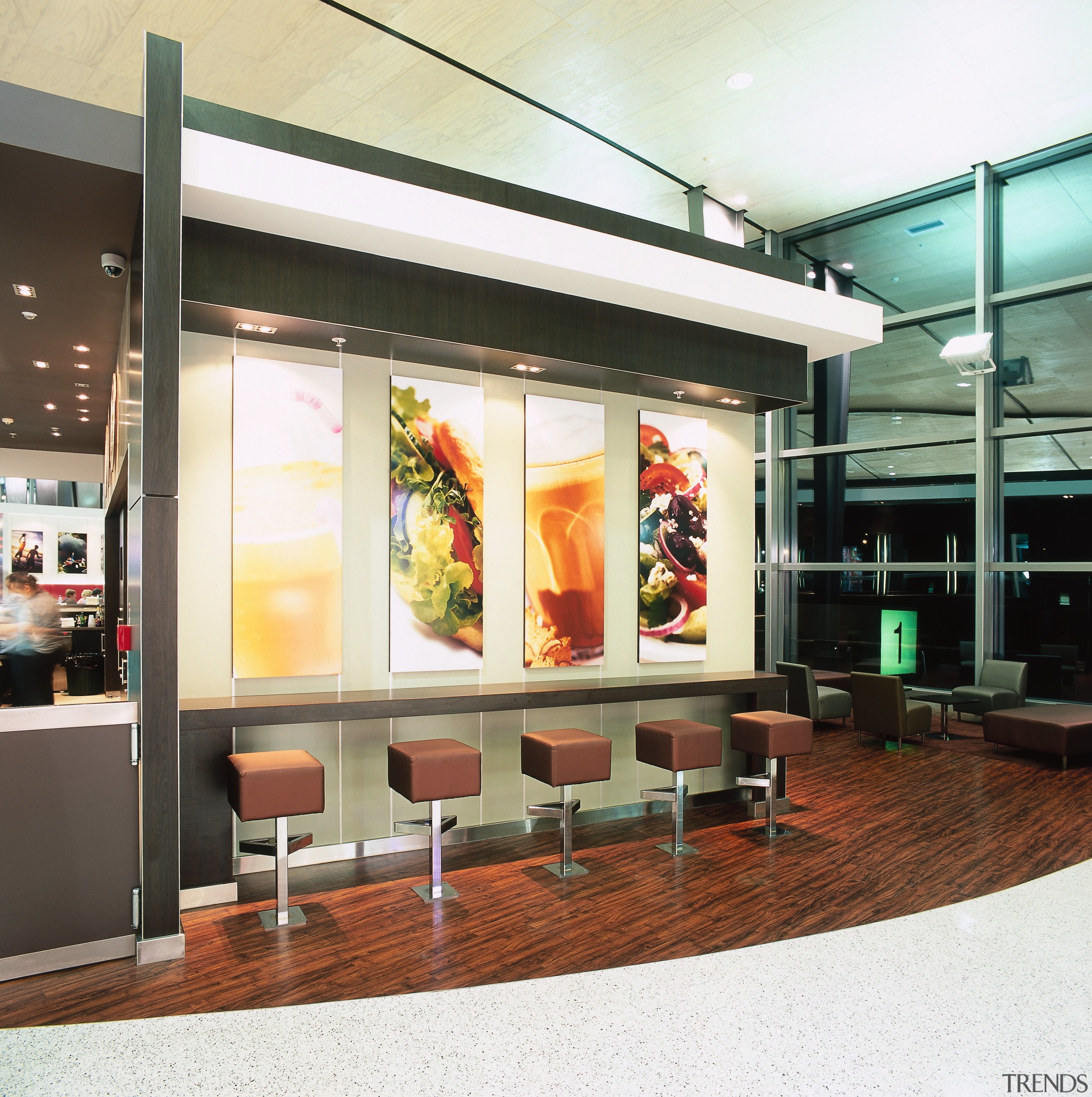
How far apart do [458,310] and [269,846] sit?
2.91m

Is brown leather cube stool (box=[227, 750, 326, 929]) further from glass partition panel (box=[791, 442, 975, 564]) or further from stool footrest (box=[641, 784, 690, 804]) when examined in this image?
glass partition panel (box=[791, 442, 975, 564])

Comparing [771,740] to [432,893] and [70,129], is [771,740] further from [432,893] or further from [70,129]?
[70,129]

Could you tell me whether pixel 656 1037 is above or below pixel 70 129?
below

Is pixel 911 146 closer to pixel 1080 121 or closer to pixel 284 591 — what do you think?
pixel 1080 121

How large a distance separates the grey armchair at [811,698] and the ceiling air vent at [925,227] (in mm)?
4964

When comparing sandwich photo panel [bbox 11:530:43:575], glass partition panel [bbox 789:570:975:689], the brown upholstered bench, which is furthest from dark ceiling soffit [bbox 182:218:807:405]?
sandwich photo panel [bbox 11:530:43:575]

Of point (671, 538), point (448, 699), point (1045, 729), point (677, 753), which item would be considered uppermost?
point (671, 538)

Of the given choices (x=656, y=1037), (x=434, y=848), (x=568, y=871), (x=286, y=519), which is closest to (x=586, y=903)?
(x=568, y=871)

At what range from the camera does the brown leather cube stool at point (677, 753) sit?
184 inches

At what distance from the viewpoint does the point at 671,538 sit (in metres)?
5.84

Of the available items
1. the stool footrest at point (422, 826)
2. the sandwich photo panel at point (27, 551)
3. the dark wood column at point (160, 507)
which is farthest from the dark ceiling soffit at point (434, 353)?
the sandwich photo panel at point (27, 551)

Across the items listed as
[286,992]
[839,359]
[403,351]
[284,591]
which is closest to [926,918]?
[286,992]

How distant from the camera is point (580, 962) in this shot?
10.7 ft

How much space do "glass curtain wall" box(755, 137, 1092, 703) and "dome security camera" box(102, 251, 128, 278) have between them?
223 inches
